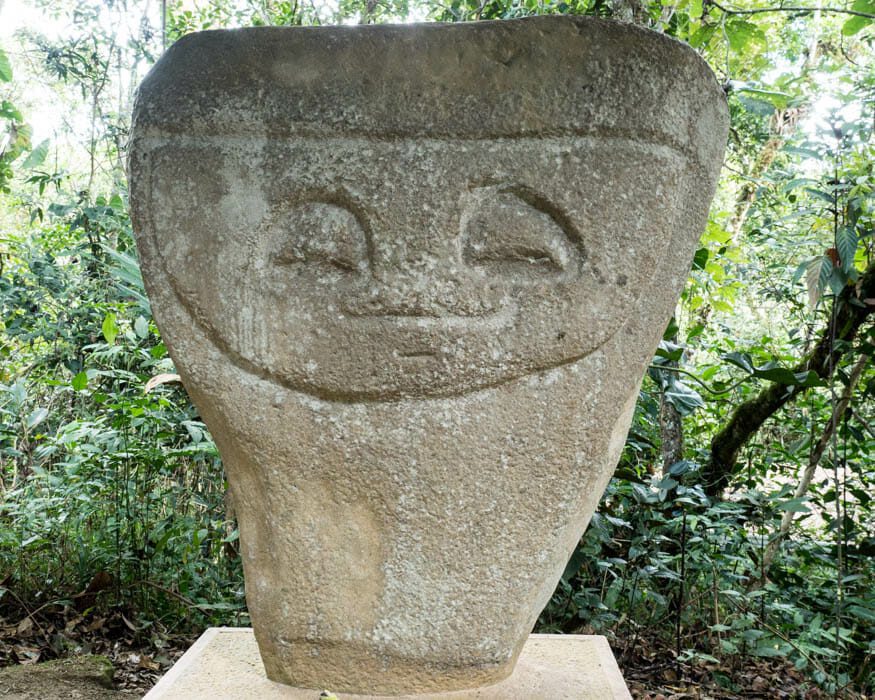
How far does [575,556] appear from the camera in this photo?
250cm

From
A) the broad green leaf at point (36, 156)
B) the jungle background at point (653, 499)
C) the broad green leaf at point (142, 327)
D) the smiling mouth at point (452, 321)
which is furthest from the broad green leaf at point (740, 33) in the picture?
the broad green leaf at point (36, 156)

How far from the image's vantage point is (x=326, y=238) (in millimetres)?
1459

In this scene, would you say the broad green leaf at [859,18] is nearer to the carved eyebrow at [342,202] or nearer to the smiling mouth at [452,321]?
the smiling mouth at [452,321]

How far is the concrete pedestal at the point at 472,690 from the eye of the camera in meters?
1.54

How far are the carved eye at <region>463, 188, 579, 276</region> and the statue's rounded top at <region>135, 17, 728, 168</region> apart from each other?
0.12m

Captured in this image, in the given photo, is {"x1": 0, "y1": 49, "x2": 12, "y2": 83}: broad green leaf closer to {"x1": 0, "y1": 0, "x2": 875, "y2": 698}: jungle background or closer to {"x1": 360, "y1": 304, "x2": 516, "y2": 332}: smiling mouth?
{"x1": 0, "y1": 0, "x2": 875, "y2": 698}: jungle background

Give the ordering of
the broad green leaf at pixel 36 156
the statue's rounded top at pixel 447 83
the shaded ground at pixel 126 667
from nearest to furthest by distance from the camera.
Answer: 1. the statue's rounded top at pixel 447 83
2. the shaded ground at pixel 126 667
3. the broad green leaf at pixel 36 156

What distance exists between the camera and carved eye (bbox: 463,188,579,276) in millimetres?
1440

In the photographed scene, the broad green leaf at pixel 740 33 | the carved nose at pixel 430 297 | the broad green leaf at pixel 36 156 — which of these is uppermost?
the broad green leaf at pixel 740 33

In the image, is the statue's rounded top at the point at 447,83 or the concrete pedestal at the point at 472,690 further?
the concrete pedestal at the point at 472,690

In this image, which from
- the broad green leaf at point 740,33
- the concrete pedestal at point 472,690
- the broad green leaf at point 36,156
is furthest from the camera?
the broad green leaf at point 36,156

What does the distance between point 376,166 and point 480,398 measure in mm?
447

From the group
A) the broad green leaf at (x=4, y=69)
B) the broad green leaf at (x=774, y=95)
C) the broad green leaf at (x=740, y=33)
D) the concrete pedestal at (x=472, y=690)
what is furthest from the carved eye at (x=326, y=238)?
the broad green leaf at (x=4, y=69)

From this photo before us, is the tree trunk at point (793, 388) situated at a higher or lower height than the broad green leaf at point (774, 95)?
lower
